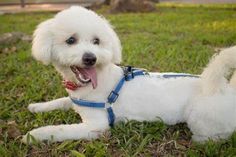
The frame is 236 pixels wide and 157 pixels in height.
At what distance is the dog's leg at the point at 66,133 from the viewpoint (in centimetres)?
305

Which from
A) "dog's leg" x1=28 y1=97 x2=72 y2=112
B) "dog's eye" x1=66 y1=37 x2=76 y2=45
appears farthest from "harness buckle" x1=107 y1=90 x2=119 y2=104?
"dog's leg" x1=28 y1=97 x2=72 y2=112

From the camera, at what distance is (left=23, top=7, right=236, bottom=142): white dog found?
296 cm

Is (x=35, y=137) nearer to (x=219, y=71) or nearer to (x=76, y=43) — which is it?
(x=76, y=43)

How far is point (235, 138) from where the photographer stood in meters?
2.97

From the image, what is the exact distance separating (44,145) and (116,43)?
3.38 feet

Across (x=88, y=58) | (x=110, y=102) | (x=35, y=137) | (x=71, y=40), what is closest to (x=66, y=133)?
(x=35, y=137)

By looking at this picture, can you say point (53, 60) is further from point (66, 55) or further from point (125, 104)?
Result: point (125, 104)

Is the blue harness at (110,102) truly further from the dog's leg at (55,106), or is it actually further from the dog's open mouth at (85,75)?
the dog's leg at (55,106)

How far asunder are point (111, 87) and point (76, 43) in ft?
1.63

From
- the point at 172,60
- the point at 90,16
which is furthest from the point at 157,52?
the point at 90,16

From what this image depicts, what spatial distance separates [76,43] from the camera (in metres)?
3.03

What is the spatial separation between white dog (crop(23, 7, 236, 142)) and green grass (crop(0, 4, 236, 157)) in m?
0.11

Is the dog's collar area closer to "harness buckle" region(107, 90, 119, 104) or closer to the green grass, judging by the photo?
"harness buckle" region(107, 90, 119, 104)

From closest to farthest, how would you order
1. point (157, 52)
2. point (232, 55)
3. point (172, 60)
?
point (232, 55), point (172, 60), point (157, 52)
